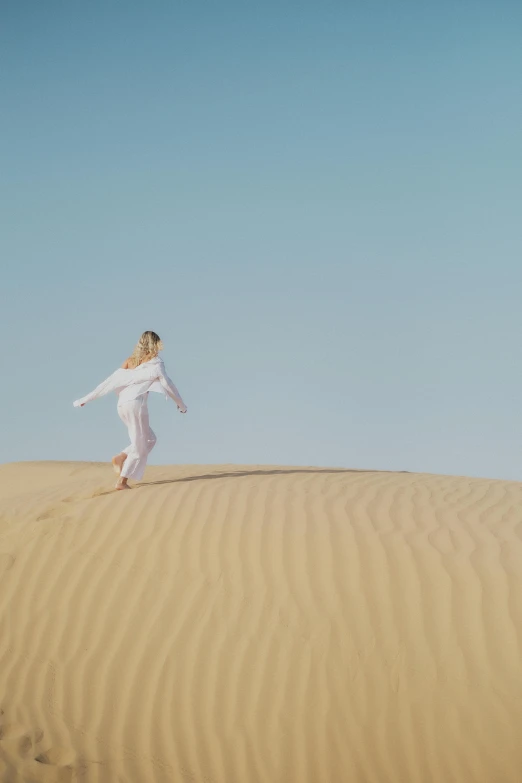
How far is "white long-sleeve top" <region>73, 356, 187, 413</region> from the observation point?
33.5 feet

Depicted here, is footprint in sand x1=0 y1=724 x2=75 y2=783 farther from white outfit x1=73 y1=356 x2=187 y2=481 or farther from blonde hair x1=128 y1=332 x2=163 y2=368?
blonde hair x1=128 y1=332 x2=163 y2=368

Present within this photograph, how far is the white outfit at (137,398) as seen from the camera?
10.1 meters

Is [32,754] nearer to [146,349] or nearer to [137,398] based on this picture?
[137,398]

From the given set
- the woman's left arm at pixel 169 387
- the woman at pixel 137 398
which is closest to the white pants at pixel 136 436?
the woman at pixel 137 398

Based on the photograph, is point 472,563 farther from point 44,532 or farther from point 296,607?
point 44,532

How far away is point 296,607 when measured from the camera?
6.94 meters

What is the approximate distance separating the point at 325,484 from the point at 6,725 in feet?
15.0

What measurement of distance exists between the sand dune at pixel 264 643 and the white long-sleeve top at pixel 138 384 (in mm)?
1810

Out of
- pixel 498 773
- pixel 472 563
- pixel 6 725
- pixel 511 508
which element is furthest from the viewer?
pixel 511 508

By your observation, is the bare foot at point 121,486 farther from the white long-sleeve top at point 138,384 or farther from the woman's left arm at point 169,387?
the woman's left arm at point 169,387

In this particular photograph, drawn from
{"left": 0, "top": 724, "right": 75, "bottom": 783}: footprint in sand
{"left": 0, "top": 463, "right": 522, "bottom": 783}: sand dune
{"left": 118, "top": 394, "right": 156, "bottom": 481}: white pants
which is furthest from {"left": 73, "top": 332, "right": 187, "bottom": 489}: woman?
{"left": 0, "top": 724, "right": 75, "bottom": 783}: footprint in sand

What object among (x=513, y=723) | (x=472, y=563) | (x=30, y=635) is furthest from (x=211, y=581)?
(x=513, y=723)

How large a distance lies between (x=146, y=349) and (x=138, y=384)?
493 millimetres

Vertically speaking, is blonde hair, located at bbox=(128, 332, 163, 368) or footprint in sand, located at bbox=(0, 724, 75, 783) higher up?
blonde hair, located at bbox=(128, 332, 163, 368)
